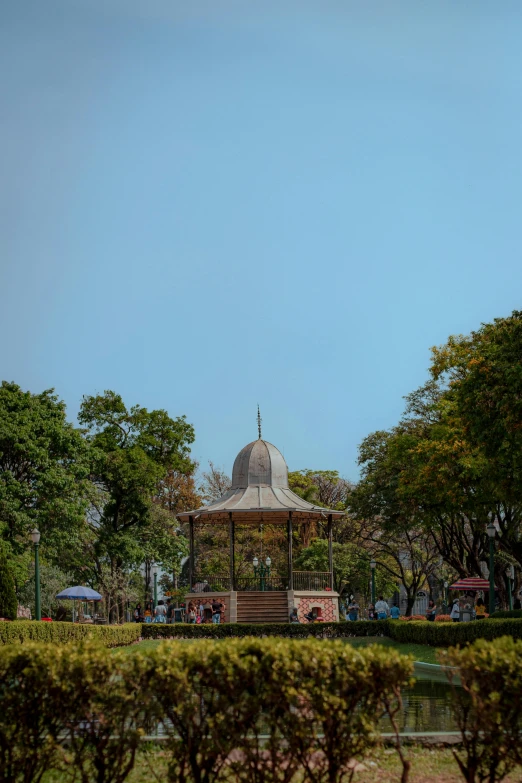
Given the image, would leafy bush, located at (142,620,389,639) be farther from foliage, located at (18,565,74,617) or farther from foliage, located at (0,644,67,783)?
foliage, located at (0,644,67,783)

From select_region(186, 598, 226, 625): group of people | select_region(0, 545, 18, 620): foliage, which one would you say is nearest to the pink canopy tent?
select_region(186, 598, 226, 625): group of people

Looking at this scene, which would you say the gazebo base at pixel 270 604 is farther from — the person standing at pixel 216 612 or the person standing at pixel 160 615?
the person standing at pixel 160 615

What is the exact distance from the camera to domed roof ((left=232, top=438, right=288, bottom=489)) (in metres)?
40.4

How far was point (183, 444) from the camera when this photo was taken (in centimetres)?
4906

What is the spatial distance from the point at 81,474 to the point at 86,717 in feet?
104

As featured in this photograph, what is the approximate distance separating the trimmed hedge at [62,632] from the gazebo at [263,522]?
15.6ft

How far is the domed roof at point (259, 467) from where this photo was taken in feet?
132

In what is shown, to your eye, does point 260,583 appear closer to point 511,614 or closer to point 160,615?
point 160,615

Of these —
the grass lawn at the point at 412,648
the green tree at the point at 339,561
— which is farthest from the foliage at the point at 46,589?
the grass lawn at the point at 412,648

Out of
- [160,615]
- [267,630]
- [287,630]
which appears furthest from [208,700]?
[160,615]

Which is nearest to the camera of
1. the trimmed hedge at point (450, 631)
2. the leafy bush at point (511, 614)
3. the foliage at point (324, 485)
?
the trimmed hedge at point (450, 631)

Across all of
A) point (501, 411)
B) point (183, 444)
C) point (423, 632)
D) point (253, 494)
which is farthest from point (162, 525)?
point (501, 411)

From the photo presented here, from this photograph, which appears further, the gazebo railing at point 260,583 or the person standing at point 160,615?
the gazebo railing at point 260,583

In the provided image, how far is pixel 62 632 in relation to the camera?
25.4 meters
